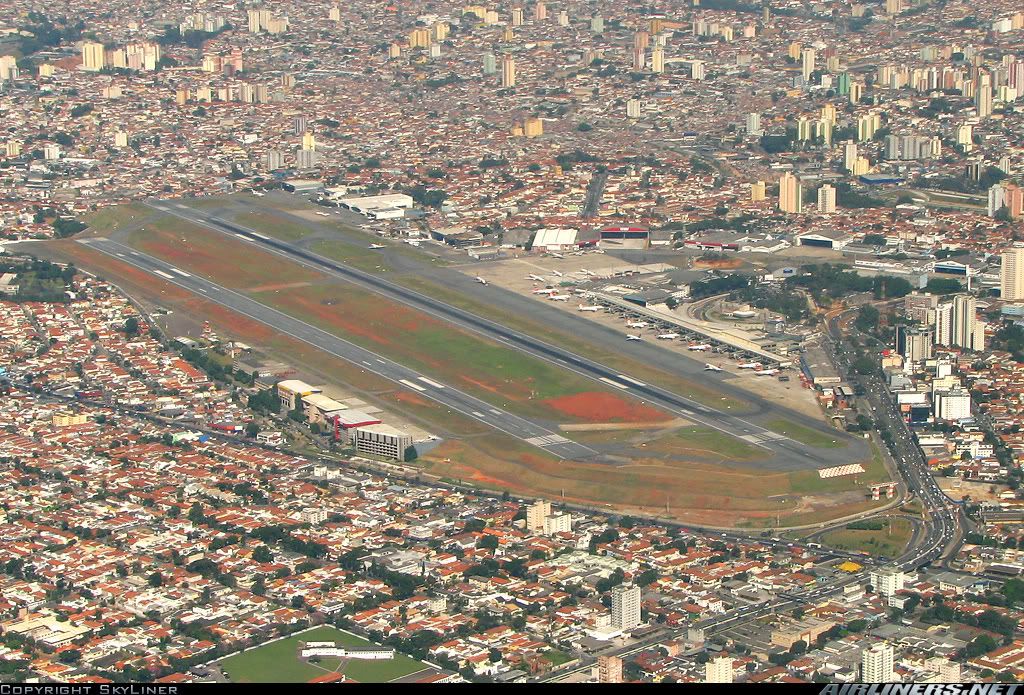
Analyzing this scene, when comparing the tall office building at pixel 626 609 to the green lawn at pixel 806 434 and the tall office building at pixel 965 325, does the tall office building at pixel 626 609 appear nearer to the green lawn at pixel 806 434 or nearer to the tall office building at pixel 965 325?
the green lawn at pixel 806 434

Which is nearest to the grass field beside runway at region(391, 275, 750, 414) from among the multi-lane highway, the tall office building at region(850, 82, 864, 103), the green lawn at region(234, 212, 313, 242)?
the multi-lane highway

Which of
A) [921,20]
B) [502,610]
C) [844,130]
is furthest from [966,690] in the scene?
[921,20]

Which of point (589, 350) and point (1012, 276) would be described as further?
point (1012, 276)

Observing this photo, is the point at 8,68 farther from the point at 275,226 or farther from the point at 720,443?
→ the point at 720,443

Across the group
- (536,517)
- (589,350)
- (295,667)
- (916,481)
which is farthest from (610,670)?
(589,350)

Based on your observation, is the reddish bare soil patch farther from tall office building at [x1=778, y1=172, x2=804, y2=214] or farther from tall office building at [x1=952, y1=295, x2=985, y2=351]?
tall office building at [x1=778, y1=172, x2=804, y2=214]
